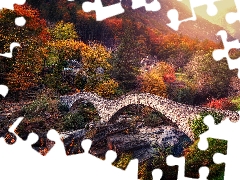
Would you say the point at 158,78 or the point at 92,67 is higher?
the point at 92,67

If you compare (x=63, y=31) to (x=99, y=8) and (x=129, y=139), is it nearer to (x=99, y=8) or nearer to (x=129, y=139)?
(x=129, y=139)

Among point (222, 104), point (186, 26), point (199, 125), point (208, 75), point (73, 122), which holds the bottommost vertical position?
point (199, 125)

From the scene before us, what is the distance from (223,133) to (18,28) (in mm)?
5310

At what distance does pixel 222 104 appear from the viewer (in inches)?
401

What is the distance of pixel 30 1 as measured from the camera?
32.9ft

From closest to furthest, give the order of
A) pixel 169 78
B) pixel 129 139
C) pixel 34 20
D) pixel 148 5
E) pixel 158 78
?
1. pixel 148 5
2. pixel 34 20
3. pixel 129 139
4. pixel 158 78
5. pixel 169 78

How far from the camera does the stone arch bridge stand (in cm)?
893

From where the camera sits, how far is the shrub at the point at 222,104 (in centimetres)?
1009

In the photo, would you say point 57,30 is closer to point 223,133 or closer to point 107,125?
point 107,125

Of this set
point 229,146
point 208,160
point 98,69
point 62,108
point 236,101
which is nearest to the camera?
point 229,146

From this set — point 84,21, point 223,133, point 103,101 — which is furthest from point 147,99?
point 223,133

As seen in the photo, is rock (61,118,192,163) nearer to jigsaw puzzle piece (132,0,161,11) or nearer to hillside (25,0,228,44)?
hillside (25,0,228,44)

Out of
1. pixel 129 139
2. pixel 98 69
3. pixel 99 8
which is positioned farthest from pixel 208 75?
pixel 99 8

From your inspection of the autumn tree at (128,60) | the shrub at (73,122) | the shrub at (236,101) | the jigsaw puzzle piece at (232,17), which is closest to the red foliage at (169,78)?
the autumn tree at (128,60)
